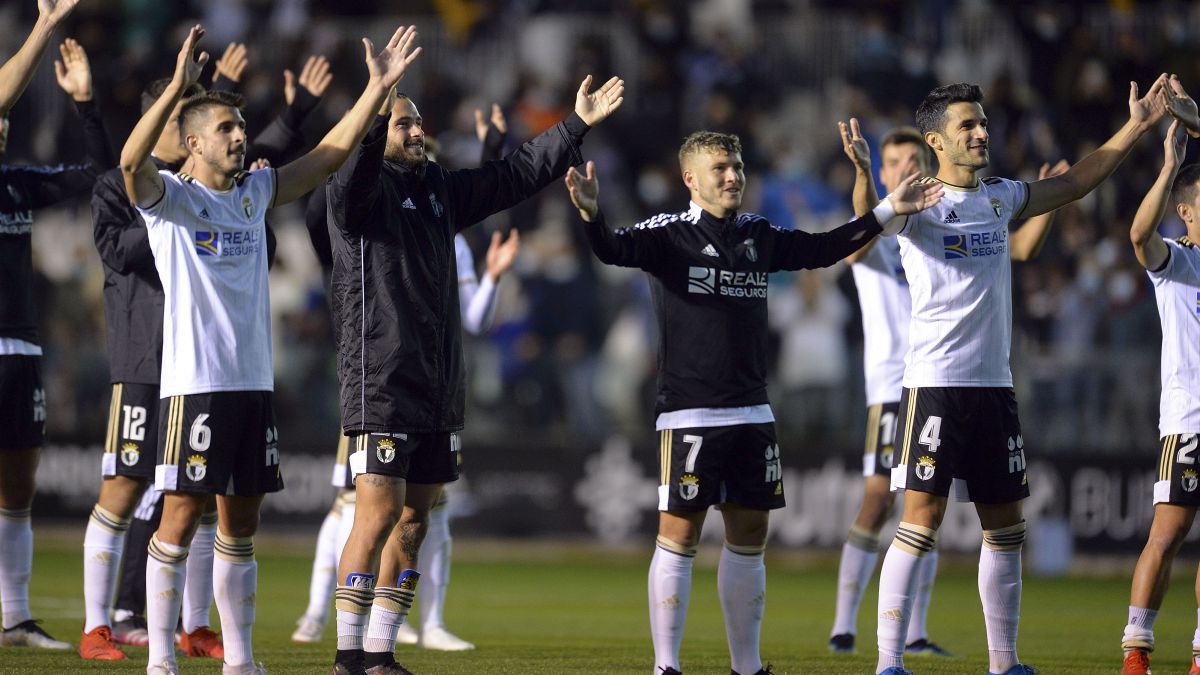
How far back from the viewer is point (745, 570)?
A: 7762mm

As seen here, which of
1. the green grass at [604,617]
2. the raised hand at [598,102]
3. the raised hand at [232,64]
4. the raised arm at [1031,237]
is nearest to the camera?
the raised hand at [598,102]

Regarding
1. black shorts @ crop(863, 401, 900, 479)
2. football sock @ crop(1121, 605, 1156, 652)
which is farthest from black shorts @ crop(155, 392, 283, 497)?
football sock @ crop(1121, 605, 1156, 652)

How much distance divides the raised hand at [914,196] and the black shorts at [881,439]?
8.63 feet

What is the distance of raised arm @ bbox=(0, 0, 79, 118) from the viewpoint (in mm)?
7734

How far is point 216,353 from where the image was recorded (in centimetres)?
742

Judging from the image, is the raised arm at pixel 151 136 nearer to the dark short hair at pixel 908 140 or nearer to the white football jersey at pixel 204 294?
the white football jersey at pixel 204 294

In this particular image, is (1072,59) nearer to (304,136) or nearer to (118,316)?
(304,136)

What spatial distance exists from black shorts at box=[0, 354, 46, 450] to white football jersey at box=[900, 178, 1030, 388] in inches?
201

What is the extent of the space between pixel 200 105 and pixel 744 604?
141 inches

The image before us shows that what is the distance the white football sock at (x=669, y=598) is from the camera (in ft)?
25.2

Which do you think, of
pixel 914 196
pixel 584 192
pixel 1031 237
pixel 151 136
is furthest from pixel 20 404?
pixel 1031 237

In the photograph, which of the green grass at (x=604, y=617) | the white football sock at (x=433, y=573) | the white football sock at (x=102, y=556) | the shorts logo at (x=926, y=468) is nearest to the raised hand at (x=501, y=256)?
the white football sock at (x=433, y=573)

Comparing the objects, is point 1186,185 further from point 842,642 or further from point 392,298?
point 392,298

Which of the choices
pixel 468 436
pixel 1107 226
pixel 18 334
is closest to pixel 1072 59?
pixel 1107 226
